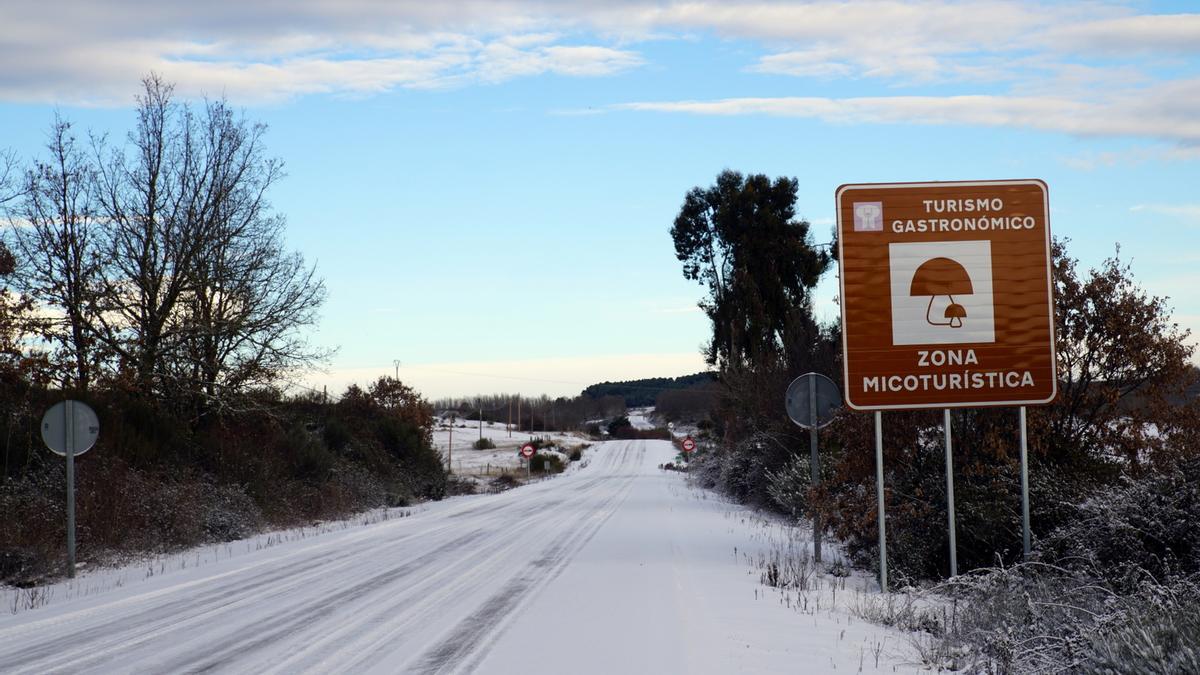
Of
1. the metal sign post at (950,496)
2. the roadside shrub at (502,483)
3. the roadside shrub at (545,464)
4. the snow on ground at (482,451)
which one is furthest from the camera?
A: the snow on ground at (482,451)

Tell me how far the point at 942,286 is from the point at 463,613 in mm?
6712

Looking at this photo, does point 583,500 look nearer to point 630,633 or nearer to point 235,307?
point 235,307

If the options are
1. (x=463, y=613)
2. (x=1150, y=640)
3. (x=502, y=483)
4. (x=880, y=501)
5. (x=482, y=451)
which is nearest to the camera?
(x=1150, y=640)

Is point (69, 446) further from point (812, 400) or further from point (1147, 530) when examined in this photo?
point (1147, 530)

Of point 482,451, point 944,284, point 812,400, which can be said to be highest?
point 944,284

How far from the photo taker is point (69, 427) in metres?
15.2

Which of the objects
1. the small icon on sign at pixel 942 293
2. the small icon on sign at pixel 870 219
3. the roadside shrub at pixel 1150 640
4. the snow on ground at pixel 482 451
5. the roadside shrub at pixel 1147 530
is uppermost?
the small icon on sign at pixel 870 219

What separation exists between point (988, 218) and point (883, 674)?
6.63 m

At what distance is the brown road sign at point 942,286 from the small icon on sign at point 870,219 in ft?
0.04

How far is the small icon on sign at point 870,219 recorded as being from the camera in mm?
12328

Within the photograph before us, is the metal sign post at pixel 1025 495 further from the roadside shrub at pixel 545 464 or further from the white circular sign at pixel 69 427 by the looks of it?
the roadside shrub at pixel 545 464

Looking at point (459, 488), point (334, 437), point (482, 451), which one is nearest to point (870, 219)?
point (334, 437)

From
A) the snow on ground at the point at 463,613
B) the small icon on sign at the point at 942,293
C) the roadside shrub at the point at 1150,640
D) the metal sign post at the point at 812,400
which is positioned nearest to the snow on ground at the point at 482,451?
the snow on ground at the point at 463,613

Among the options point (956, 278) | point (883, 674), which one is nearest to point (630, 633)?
point (883, 674)
